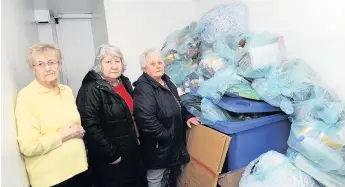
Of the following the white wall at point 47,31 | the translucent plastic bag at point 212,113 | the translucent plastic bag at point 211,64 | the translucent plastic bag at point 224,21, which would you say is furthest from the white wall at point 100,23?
the translucent plastic bag at point 212,113

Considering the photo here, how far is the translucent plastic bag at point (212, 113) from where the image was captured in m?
1.91

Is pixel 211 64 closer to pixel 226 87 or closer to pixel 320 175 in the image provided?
pixel 226 87

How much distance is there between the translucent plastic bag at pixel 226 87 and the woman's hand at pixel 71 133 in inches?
35.8

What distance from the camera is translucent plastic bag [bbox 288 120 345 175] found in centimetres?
153

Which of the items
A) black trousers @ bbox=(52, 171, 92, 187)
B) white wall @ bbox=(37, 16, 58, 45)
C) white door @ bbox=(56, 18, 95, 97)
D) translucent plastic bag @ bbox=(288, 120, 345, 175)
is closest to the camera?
black trousers @ bbox=(52, 171, 92, 187)

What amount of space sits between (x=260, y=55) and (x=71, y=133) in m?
1.32

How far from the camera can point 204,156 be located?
6.35 ft

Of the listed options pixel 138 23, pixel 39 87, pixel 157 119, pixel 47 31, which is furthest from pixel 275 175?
pixel 47 31

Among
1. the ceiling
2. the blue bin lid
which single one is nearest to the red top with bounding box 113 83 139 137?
the blue bin lid

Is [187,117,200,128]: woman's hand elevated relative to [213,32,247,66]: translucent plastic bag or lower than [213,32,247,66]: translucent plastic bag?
lower

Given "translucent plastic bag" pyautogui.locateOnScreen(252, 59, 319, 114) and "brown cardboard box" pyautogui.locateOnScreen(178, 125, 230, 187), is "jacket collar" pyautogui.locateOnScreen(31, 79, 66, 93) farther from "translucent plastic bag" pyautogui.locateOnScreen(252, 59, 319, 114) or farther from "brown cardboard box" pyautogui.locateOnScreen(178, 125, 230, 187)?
"translucent plastic bag" pyautogui.locateOnScreen(252, 59, 319, 114)

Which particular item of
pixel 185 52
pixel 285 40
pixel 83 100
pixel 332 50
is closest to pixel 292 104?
pixel 332 50

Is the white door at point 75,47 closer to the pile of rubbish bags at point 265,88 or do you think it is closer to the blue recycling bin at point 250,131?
the pile of rubbish bags at point 265,88

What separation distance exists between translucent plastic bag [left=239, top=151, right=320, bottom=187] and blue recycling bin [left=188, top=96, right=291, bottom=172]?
0.12 meters
